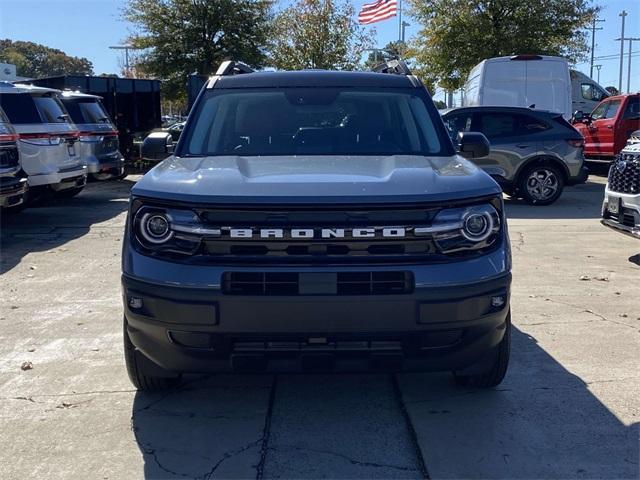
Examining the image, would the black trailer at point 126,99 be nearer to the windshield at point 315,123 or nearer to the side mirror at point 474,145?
the windshield at point 315,123

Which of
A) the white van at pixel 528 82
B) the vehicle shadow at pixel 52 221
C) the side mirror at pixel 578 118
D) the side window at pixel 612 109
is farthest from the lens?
the white van at pixel 528 82

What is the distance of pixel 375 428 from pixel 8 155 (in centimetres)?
719

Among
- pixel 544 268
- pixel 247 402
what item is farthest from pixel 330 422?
pixel 544 268

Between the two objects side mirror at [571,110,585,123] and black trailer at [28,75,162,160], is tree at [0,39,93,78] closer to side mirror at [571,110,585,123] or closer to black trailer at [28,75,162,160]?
black trailer at [28,75,162,160]

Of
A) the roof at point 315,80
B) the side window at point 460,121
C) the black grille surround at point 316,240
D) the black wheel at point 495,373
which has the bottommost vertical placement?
the black wheel at point 495,373

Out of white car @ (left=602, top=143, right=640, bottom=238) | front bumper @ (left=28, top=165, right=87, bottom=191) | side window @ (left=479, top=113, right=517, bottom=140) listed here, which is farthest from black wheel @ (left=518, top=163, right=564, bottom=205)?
front bumper @ (left=28, top=165, right=87, bottom=191)

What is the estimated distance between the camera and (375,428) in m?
3.74

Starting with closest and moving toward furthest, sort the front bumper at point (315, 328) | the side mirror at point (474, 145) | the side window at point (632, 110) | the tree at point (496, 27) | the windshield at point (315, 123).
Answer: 1. the front bumper at point (315, 328)
2. the windshield at point (315, 123)
3. the side mirror at point (474, 145)
4. the side window at point (632, 110)
5. the tree at point (496, 27)

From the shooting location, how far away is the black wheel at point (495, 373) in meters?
3.88

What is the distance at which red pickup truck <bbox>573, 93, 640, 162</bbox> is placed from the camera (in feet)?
53.8

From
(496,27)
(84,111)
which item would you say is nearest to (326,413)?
(84,111)

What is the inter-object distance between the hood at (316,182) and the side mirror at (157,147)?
1.11 metres

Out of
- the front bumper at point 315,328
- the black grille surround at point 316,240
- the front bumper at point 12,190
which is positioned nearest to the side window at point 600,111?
the front bumper at point 12,190

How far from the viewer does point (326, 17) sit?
83.3ft
